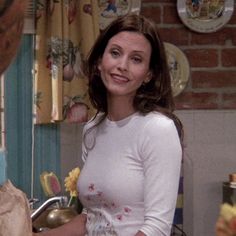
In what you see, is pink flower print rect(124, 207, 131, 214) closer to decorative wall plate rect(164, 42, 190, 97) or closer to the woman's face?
the woman's face

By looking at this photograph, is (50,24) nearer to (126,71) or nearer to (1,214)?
(126,71)

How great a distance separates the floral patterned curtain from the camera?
2.27 metres

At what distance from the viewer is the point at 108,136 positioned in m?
1.25

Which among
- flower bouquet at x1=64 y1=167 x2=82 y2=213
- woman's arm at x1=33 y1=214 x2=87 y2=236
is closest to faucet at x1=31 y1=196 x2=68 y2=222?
flower bouquet at x1=64 y1=167 x2=82 y2=213

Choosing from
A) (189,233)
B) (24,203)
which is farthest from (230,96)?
(24,203)

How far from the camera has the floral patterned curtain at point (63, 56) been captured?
2266 mm

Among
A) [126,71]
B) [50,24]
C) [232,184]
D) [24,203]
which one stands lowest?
[232,184]

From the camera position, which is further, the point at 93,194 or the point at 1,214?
the point at 93,194

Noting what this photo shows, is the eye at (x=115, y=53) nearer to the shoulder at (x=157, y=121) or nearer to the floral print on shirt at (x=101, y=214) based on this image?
the shoulder at (x=157, y=121)

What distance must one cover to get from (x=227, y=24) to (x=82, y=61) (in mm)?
652

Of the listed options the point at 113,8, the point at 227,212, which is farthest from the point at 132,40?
the point at 113,8

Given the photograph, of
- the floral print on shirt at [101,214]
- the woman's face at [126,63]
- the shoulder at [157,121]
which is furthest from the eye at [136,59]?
the floral print on shirt at [101,214]

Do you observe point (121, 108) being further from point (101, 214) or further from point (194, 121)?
point (194, 121)

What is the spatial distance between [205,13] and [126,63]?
1328mm
